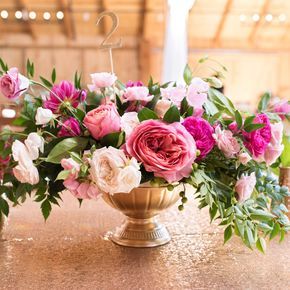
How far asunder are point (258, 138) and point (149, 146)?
26cm

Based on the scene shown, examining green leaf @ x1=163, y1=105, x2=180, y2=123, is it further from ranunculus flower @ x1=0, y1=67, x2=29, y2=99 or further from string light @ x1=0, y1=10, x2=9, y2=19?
string light @ x1=0, y1=10, x2=9, y2=19

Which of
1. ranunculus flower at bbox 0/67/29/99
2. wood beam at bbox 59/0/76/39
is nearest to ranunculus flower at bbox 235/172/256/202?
ranunculus flower at bbox 0/67/29/99

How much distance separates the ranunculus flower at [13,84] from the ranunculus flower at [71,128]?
0.12 m

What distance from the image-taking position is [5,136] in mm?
1145

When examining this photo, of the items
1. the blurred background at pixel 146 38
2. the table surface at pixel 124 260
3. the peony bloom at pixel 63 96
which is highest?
the blurred background at pixel 146 38

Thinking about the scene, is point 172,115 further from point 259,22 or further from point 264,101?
point 259,22

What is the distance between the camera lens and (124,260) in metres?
1.14

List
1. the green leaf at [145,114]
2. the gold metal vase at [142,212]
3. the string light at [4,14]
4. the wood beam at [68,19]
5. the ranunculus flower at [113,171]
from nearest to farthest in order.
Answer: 1. the ranunculus flower at [113,171]
2. the green leaf at [145,114]
3. the gold metal vase at [142,212]
4. the wood beam at [68,19]
5. the string light at [4,14]

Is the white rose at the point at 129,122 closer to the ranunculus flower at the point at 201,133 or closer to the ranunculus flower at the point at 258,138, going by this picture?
the ranunculus flower at the point at 201,133

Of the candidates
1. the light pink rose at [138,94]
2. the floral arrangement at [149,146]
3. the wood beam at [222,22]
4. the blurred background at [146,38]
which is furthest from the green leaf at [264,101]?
the wood beam at [222,22]

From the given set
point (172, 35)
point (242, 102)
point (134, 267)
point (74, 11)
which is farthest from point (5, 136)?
point (242, 102)

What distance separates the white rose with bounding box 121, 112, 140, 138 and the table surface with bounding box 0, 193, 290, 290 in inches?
12.0

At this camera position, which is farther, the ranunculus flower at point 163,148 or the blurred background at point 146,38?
the blurred background at point 146,38

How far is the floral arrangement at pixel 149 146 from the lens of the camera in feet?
3.31
